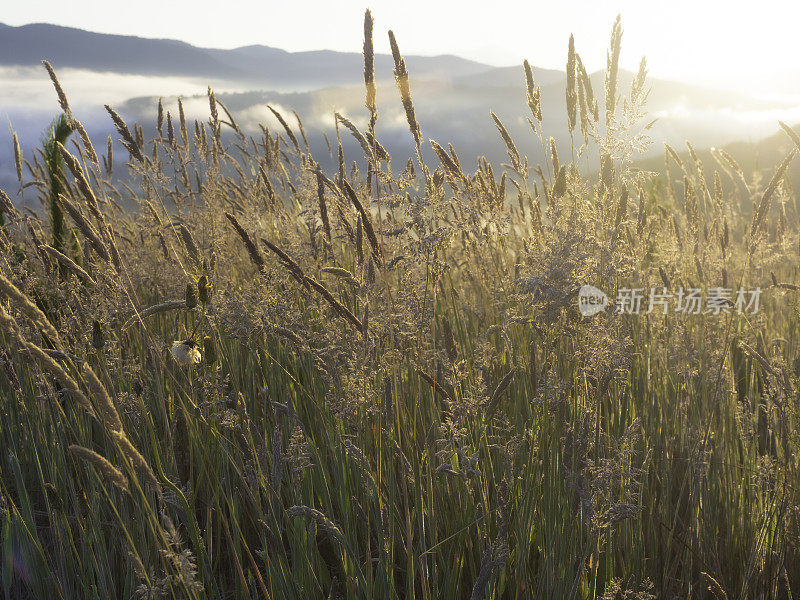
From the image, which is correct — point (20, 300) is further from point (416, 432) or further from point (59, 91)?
point (59, 91)

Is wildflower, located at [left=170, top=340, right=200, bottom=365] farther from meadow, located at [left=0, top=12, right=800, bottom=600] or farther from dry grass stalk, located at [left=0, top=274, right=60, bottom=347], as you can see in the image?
dry grass stalk, located at [left=0, top=274, right=60, bottom=347]

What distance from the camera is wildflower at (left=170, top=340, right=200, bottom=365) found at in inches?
56.6

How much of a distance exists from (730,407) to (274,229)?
2514mm

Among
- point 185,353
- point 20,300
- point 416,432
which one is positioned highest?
point 20,300

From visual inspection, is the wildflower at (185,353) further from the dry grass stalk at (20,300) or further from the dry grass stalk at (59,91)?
the dry grass stalk at (59,91)

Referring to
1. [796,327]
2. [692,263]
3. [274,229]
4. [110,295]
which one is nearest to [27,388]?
[110,295]

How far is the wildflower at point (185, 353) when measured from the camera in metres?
1.44

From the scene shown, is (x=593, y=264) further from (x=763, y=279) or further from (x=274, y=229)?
(x=763, y=279)

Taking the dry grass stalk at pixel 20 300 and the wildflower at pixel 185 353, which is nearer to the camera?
the dry grass stalk at pixel 20 300

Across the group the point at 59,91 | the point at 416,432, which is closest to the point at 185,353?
the point at 416,432

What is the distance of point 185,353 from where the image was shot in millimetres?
1458

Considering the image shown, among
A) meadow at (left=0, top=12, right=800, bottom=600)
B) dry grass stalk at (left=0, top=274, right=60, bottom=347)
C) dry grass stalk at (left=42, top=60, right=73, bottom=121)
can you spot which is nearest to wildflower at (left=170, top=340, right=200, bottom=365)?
meadow at (left=0, top=12, right=800, bottom=600)

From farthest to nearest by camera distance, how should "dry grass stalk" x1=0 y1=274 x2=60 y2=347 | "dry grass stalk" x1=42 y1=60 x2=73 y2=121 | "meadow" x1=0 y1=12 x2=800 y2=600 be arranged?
"dry grass stalk" x1=42 y1=60 x2=73 y2=121 → "meadow" x1=0 y1=12 x2=800 y2=600 → "dry grass stalk" x1=0 y1=274 x2=60 y2=347

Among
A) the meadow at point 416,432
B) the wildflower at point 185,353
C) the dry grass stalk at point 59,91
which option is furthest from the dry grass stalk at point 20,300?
the dry grass stalk at point 59,91
